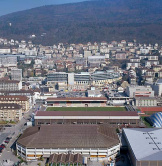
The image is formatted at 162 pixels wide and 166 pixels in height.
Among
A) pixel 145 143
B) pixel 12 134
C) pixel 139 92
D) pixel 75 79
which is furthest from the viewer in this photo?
pixel 75 79

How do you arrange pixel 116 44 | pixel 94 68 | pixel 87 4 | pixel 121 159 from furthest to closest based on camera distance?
pixel 87 4
pixel 116 44
pixel 94 68
pixel 121 159

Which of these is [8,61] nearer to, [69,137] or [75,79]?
[75,79]

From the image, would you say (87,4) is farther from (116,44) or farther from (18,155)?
(18,155)

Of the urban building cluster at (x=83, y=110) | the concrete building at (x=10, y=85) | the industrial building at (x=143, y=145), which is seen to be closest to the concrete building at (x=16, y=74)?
the urban building cluster at (x=83, y=110)

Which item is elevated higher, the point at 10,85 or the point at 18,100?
the point at 10,85

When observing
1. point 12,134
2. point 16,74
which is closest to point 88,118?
point 12,134

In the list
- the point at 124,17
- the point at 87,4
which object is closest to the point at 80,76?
the point at 124,17

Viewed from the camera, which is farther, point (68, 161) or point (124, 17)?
point (124, 17)
